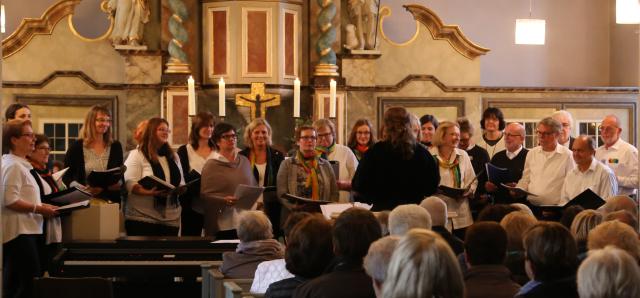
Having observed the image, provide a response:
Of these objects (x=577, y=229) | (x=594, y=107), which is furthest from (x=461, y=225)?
(x=594, y=107)

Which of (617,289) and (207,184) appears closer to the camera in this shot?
(617,289)

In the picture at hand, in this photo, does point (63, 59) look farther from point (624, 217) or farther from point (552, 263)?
point (552, 263)

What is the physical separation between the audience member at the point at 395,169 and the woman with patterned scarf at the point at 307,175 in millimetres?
1034

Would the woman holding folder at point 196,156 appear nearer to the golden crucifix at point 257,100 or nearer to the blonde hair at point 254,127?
the blonde hair at point 254,127

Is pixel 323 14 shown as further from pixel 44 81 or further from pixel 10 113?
pixel 10 113

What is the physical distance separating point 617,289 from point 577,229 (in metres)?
2.23

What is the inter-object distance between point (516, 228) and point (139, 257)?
9.57 feet

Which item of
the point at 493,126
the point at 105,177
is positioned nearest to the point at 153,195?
the point at 105,177

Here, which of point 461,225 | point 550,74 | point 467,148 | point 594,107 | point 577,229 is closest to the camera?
point 577,229

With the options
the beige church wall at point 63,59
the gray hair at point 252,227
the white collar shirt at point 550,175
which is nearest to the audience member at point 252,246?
the gray hair at point 252,227

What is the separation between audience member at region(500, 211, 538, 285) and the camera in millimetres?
5109

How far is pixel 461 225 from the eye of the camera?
8180mm

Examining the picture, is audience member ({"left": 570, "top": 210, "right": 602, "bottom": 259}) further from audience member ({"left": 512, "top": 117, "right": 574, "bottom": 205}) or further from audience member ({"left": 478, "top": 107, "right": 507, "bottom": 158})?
audience member ({"left": 478, "top": 107, "right": 507, "bottom": 158})

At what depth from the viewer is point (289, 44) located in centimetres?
1338
